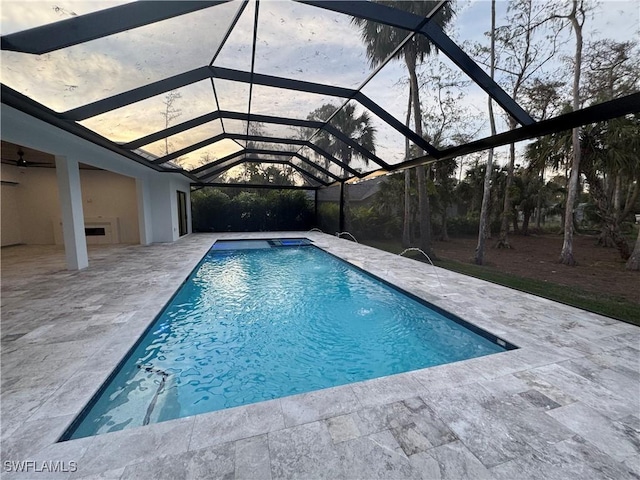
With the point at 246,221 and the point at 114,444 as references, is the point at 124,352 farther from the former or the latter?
the point at 246,221

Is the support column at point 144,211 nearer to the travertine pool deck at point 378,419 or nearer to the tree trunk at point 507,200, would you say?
the travertine pool deck at point 378,419

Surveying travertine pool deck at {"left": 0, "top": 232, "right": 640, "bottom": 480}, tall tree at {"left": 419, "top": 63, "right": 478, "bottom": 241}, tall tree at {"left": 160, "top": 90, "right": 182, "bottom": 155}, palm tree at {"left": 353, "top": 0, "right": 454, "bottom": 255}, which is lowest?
travertine pool deck at {"left": 0, "top": 232, "right": 640, "bottom": 480}

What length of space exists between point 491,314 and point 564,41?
13.5ft

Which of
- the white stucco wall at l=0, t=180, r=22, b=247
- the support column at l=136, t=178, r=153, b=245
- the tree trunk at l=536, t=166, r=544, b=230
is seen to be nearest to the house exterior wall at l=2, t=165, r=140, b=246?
the white stucco wall at l=0, t=180, r=22, b=247

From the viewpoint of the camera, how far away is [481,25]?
14.2ft

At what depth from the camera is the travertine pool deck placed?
1.50 metres

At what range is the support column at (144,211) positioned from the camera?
29.8 feet

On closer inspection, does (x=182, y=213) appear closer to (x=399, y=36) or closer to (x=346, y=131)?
(x=346, y=131)

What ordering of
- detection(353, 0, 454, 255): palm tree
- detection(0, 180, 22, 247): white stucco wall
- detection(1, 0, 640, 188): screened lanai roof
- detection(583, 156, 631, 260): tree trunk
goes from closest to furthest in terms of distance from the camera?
detection(1, 0, 640, 188): screened lanai roof < detection(353, 0, 454, 255): palm tree < detection(583, 156, 631, 260): tree trunk < detection(0, 180, 22, 247): white stucco wall

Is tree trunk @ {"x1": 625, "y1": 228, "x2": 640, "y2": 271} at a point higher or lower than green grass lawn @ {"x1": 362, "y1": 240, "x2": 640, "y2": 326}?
higher

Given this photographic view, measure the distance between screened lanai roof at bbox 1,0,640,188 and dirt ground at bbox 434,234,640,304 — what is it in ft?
13.5

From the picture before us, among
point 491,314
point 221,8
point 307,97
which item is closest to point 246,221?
point 307,97

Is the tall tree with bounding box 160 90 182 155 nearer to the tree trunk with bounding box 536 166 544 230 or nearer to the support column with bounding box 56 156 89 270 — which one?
the support column with bounding box 56 156 89 270

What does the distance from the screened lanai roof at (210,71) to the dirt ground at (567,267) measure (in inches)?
162
